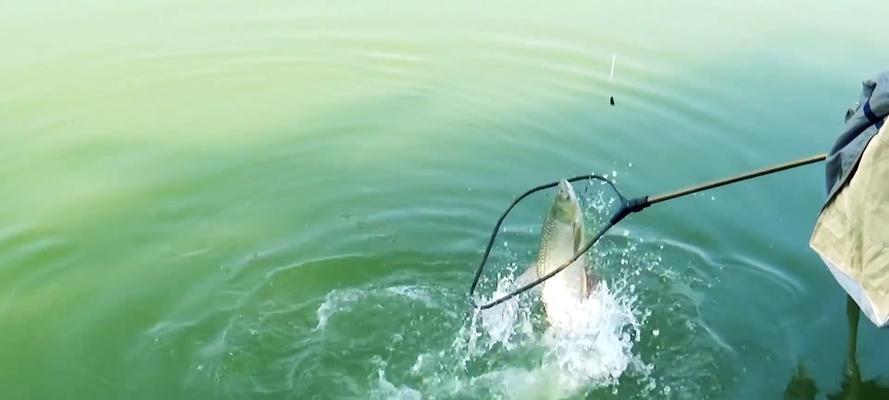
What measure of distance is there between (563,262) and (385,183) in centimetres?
258

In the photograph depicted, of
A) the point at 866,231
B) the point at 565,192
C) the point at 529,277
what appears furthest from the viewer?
the point at 529,277

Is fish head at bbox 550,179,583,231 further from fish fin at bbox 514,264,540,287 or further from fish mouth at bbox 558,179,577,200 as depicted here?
fish fin at bbox 514,264,540,287

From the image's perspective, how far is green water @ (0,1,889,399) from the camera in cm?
505

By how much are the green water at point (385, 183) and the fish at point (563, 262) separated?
1.51 ft

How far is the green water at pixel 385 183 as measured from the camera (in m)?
5.05

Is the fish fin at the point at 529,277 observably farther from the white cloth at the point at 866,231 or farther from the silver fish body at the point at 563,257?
the white cloth at the point at 866,231

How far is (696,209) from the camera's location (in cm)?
649

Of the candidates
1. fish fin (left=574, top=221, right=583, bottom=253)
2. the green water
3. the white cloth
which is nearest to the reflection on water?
the green water

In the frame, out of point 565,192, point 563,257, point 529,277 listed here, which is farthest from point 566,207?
point 529,277

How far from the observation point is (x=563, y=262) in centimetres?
440

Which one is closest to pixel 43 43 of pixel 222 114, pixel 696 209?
pixel 222 114

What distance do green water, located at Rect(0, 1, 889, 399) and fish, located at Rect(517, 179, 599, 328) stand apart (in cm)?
46

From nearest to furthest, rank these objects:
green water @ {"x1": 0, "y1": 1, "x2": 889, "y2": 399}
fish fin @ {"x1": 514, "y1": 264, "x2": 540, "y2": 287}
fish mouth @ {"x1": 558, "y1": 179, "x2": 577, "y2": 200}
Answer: fish mouth @ {"x1": 558, "y1": 179, "x2": 577, "y2": 200}
fish fin @ {"x1": 514, "y1": 264, "x2": 540, "y2": 287}
green water @ {"x1": 0, "y1": 1, "x2": 889, "y2": 399}

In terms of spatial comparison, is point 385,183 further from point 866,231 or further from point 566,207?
point 866,231
